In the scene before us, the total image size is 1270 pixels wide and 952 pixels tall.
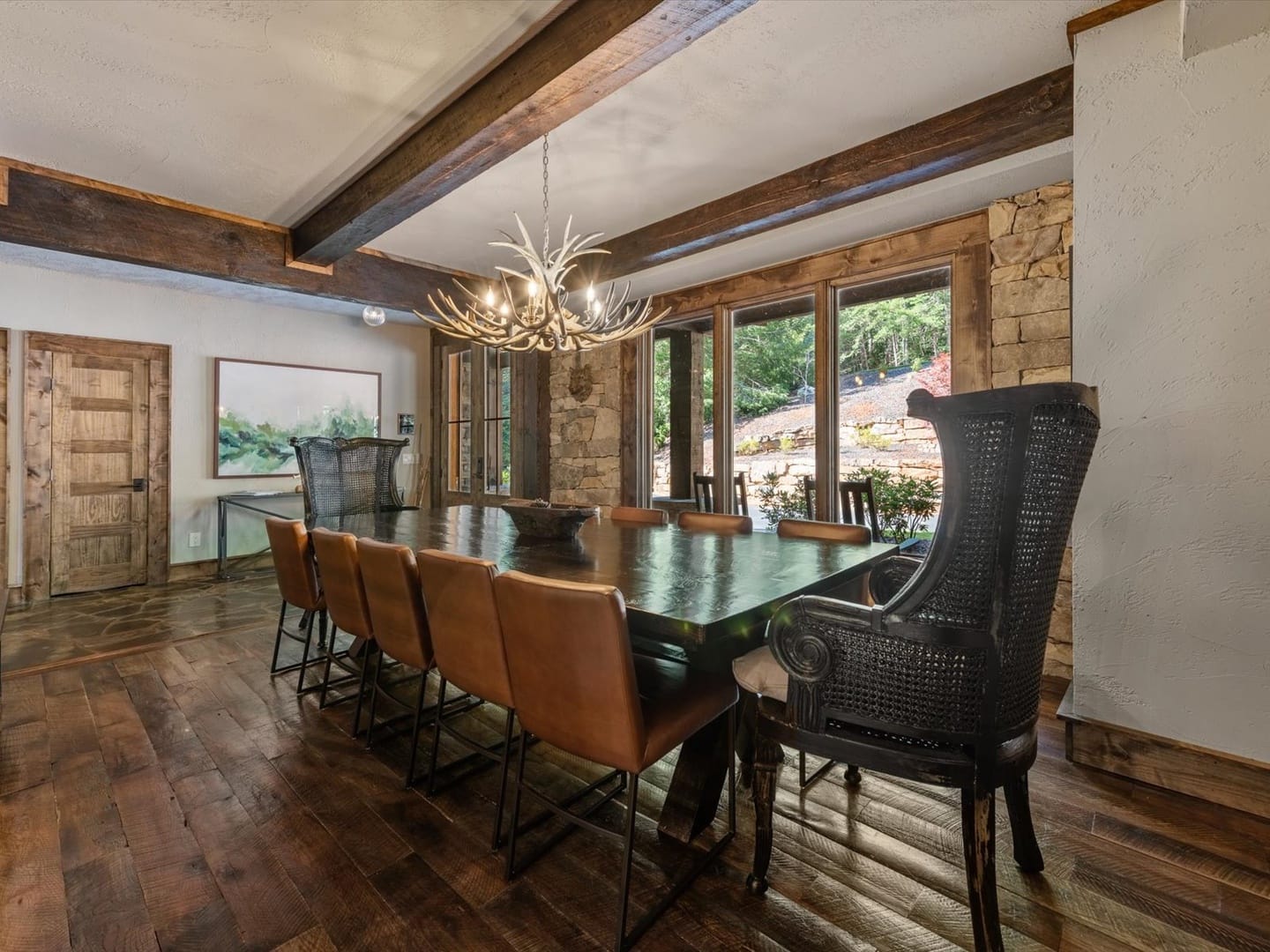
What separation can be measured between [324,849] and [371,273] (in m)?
3.87

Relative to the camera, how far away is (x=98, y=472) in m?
5.02

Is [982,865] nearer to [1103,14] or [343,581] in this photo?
[343,581]

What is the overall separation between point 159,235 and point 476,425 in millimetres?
3140

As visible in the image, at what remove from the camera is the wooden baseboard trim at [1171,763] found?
6.20 ft

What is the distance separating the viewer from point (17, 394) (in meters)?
4.62

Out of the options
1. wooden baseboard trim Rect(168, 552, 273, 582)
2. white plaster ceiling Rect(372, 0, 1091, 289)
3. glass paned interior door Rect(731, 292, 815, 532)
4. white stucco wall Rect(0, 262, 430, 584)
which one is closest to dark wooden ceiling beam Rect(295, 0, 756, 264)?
white plaster ceiling Rect(372, 0, 1091, 289)

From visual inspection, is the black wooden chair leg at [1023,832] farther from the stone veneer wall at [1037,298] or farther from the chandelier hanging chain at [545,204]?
the chandelier hanging chain at [545,204]

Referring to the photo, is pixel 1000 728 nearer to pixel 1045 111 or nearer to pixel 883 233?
pixel 1045 111

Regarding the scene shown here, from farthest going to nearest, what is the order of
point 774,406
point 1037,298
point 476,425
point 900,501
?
point 476,425
point 774,406
point 900,501
point 1037,298

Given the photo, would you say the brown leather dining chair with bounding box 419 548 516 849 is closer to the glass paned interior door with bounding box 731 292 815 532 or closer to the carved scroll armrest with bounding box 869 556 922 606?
the carved scroll armrest with bounding box 869 556 922 606

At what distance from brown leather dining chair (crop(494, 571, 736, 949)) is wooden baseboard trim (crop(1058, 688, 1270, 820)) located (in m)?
1.48

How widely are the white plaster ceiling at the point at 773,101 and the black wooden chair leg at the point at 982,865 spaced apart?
240 centimetres

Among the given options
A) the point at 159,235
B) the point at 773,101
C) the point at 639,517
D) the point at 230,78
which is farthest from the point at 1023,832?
the point at 159,235

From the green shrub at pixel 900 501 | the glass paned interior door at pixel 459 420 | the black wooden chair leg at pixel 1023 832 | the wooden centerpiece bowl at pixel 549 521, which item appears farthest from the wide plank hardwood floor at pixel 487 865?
the glass paned interior door at pixel 459 420
